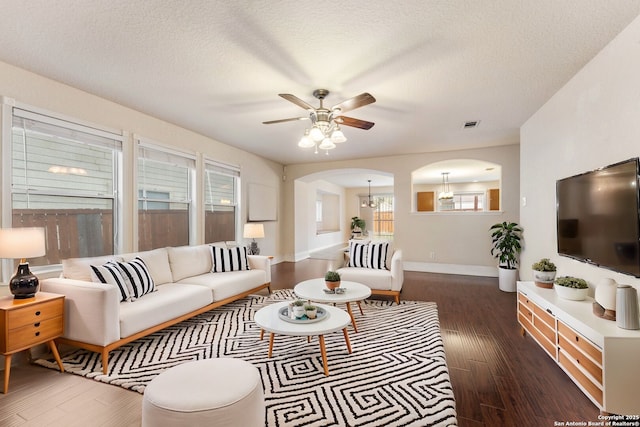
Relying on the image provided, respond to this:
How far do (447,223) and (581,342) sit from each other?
167 inches

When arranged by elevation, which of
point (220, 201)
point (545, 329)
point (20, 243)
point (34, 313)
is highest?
point (220, 201)

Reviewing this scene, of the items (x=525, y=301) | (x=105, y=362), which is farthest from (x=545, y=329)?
(x=105, y=362)

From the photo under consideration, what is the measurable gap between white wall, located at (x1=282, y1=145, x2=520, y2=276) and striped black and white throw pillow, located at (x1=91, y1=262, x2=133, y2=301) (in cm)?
499

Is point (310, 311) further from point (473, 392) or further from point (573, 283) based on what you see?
point (573, 283)

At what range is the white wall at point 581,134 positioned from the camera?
6.81ft

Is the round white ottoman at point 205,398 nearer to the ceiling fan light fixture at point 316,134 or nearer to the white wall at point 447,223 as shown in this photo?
the ceiling fan light fixture at point 316,134

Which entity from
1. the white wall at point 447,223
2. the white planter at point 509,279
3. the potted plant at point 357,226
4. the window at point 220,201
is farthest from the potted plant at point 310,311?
the potted plant at point 357,226

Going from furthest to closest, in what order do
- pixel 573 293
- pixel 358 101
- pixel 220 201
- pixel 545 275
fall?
pixel 220 201 < pixel 545 275 < pixel 358 101 < pixel 573 293

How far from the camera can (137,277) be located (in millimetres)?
2852

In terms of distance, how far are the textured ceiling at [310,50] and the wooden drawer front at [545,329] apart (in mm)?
2283

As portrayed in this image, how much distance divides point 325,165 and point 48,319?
18.3 feet

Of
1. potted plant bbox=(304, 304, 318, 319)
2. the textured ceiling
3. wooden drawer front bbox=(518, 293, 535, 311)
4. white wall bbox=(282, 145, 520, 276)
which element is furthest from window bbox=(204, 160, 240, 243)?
wooden drawer front bbox=(518, 293, 535, 311)

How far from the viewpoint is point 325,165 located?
274 inches

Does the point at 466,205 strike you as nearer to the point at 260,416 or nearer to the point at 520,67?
Answer: the point at 520,67
